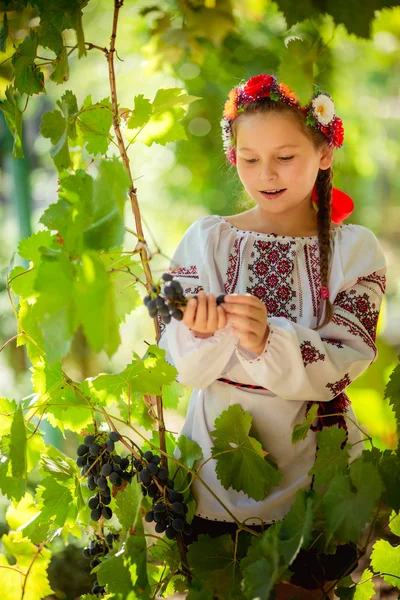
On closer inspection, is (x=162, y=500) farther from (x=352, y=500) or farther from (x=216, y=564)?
(x=352, y=500)

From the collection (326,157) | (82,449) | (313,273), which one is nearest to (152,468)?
(82,449)

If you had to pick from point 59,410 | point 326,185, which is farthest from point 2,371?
point 326,185

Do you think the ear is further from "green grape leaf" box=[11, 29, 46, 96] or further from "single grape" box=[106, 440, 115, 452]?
"single grape" box=[106, 440, 115, 452]

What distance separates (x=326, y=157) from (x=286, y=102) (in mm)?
152

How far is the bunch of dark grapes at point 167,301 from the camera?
0.84 m

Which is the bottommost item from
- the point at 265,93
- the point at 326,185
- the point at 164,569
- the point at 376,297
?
the point at 164,569

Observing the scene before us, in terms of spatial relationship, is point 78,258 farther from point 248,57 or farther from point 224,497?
point 248,57

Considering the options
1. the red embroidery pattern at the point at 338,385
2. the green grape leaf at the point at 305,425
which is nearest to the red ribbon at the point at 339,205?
the red embroidery pattern at the point at 338,385

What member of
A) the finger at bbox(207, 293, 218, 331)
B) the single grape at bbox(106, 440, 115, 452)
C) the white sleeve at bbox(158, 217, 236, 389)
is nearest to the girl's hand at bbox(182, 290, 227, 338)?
the finger at bbox(207, 293, 218, 331)

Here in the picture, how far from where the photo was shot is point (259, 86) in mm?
1213

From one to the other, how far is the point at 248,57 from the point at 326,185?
1.17 m

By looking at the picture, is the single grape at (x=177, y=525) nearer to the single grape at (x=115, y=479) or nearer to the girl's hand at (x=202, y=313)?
the single grape at (x=115, y=479)

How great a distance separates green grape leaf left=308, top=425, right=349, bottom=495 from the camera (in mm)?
965

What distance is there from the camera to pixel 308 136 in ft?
3.99
